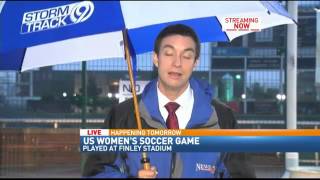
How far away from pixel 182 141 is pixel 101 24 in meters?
1.49

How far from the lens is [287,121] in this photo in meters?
9.23

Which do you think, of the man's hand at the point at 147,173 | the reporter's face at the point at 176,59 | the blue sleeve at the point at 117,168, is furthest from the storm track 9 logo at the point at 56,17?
the man's hand at the point at 147,173

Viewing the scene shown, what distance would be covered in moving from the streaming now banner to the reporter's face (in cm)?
32

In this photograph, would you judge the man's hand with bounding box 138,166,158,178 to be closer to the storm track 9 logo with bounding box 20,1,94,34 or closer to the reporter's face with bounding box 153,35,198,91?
the reporter's face with bounding box 153,35,198,91

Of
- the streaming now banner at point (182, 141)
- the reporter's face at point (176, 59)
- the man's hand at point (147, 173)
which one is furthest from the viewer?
the reporter's face at point (176, 59)

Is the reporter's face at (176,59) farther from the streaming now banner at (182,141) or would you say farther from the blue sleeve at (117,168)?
the blue sleeve at (117,168)

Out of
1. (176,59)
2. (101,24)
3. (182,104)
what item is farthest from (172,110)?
(101,24)

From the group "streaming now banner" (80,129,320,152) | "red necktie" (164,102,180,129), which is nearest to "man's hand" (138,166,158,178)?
"streaming now banner" (80,129,320,152)

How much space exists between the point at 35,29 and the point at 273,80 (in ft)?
19.3

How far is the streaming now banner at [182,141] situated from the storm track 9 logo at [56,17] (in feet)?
3.84

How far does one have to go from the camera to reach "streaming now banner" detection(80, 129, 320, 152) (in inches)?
135

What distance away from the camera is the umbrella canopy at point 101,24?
439cm

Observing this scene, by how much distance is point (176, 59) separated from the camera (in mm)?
3568

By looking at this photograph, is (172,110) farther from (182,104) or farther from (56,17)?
(56,17)
